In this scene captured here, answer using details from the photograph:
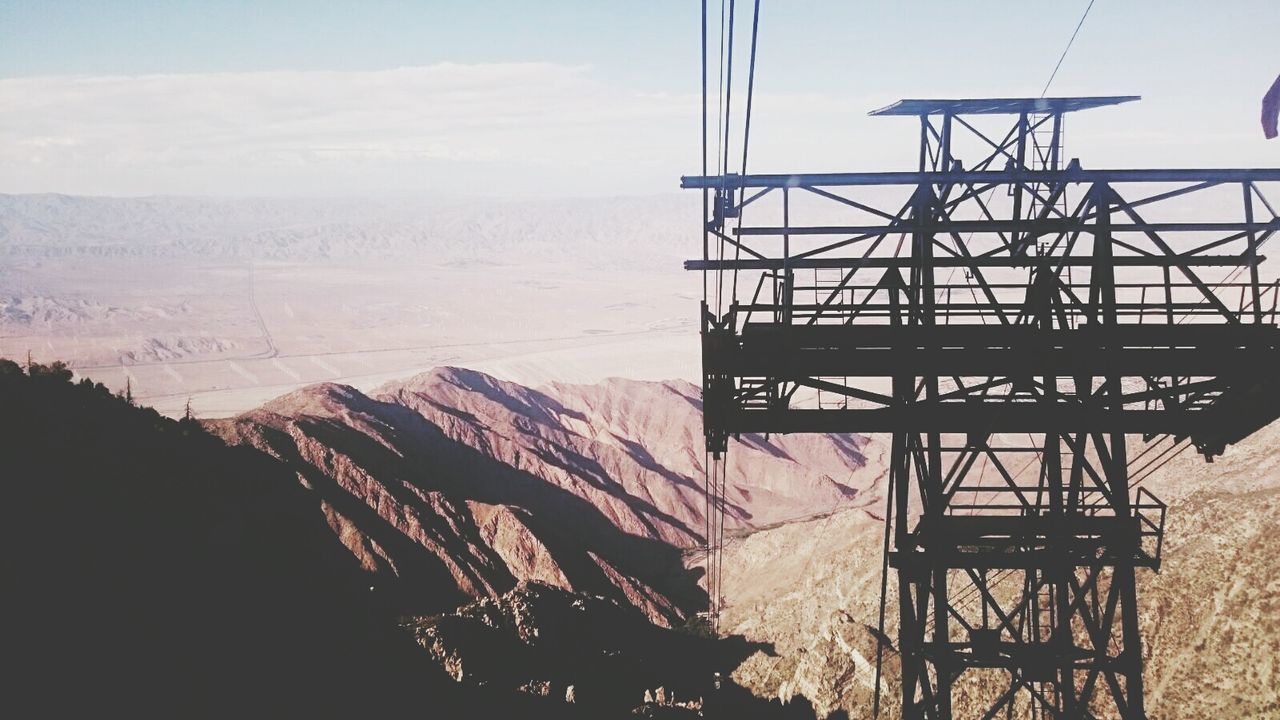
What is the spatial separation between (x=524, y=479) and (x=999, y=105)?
42322mm

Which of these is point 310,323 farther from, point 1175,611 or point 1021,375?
point 1021,375

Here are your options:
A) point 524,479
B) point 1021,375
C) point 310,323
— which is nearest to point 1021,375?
point 1021,375

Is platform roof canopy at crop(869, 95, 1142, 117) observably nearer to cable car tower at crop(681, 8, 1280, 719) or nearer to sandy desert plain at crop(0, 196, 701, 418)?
cable car tower at crop(681, 8, 1280, 719)

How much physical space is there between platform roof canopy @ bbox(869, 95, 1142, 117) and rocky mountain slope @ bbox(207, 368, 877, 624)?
26067 millimetres

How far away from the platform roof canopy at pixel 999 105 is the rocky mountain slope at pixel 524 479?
26067mm

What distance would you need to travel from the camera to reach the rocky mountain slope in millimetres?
35531

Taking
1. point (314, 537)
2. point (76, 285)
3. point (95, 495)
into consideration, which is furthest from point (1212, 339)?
point (76, 285)

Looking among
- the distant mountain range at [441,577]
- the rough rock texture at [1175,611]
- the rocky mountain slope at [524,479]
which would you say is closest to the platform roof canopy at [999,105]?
the distant mountain range at [441,577]

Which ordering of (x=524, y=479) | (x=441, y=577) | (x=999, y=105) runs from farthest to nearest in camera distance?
(x=524, y=479) → (x=441, y=577) → (x=999, y=105)

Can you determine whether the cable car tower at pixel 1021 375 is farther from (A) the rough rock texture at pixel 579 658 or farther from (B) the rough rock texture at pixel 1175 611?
(A) the rough rock texture at pixel 579 658

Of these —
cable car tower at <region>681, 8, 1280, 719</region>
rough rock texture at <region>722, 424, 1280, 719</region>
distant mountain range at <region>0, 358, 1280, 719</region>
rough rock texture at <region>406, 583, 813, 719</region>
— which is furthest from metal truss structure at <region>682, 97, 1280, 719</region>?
rough rock texture at <region>406, 583, 813, 719</region>

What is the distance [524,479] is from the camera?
49781mm

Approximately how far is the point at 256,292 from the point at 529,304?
53889 mm

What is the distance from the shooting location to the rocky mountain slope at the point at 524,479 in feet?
117
